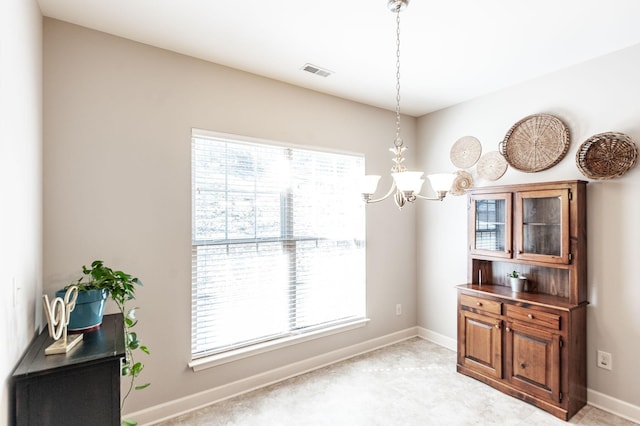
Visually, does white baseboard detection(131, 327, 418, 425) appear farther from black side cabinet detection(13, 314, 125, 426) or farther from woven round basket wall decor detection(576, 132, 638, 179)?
woven round basket wall decor detection(576, 132, 638, 179)

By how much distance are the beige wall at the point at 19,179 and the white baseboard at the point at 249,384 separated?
3.50ft

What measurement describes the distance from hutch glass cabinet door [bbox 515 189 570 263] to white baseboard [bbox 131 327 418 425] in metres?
1.79

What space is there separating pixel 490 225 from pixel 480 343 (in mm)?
1071

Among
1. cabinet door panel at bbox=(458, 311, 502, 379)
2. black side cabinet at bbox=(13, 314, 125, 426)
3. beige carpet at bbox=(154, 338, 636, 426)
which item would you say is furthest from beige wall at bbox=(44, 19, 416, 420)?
cabinet door panel at bbox=(458, 311, 502, 379)

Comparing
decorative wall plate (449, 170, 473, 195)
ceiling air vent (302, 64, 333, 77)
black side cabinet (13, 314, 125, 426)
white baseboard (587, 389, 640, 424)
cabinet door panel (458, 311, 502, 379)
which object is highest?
ceiling air vent (302, 64, 333, 77)

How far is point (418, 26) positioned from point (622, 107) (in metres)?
1.71

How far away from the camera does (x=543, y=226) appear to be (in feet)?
9.05

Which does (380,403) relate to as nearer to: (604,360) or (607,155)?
(604,360)

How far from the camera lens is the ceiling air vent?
2.74 meters

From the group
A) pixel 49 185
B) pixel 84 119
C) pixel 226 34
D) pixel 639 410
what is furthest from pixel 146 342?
pixel 639 410

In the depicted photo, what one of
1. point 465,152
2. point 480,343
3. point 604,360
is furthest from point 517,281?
point 465,152

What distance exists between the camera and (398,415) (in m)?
2.46

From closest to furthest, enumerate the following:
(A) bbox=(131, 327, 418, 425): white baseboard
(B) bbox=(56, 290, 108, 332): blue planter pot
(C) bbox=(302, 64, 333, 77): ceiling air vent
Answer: (B) bbox=(56, 290, 108, 332): blue planter pot < (A) bbox=(131, 327, 418, 425): white baseboard < (C) bbox=(302, 64, 333, 77): ceiling air vent

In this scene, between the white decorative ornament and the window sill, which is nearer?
the white decorative ornament
